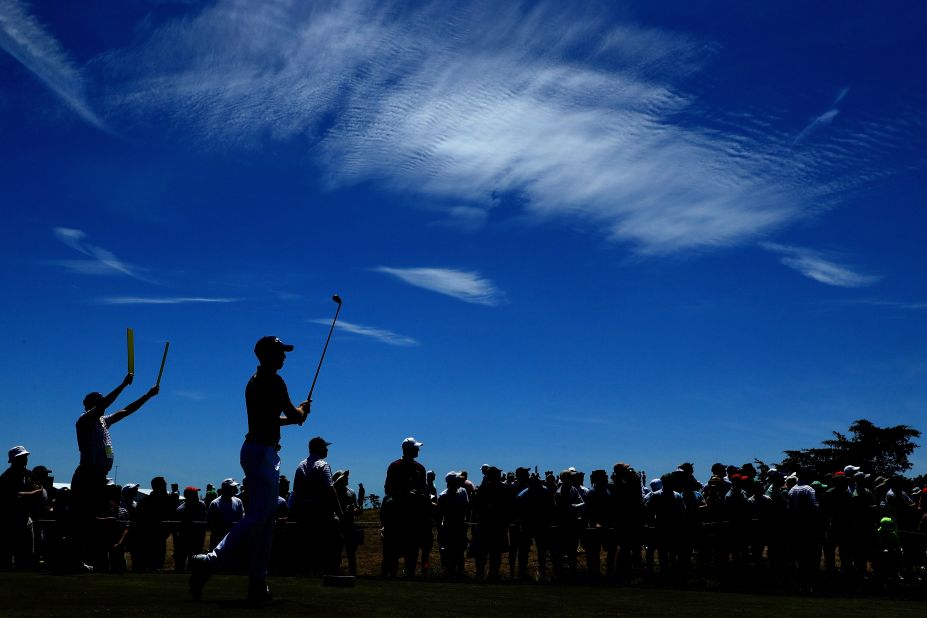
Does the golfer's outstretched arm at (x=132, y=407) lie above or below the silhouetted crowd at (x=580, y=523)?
above

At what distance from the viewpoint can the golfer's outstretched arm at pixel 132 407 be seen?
10.6m

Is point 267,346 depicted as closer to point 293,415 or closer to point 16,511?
point 293,415

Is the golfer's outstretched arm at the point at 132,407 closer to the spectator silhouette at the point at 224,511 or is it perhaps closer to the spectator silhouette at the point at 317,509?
the spectator silhouette at the point at 317,509

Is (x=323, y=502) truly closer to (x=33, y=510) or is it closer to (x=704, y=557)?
(x=33, y=510)

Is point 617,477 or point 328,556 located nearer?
point 328,556

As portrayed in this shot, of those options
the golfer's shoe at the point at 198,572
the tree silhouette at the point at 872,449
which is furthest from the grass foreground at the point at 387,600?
the tree silhouette at the point at 872,449

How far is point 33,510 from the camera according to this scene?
14031mm

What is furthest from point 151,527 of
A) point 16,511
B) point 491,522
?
point 491,522

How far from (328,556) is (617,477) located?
584cm

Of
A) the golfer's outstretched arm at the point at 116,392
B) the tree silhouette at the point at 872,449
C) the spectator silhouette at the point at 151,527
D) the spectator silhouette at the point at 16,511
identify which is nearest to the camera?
the golfer's outstretched arm at the point at 116,392

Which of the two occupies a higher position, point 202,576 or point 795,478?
point 795,478

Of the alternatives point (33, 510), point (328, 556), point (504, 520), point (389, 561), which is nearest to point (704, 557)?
point (504, 520)

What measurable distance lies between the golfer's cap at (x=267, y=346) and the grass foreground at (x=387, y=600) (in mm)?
2060

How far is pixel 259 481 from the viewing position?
708 cm
